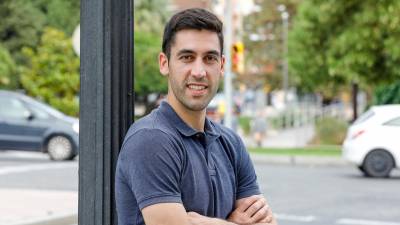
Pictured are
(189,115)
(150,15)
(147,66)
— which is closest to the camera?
(189,115)

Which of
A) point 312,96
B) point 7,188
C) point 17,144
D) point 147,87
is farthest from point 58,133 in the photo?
point 312,96

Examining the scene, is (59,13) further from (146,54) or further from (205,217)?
(205,217)

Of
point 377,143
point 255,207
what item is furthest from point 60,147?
point 255,207

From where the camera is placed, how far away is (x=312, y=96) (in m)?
83.2

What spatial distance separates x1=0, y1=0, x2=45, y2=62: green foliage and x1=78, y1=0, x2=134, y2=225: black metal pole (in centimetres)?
5186

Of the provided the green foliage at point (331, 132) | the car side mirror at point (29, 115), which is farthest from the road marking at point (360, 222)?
the green foliage at point (331, 132)

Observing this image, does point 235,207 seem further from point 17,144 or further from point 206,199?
point 17,144

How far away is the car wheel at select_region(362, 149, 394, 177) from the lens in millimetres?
17281

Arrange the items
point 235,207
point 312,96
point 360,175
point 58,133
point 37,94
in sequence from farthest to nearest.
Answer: point 312,96, point 37,94, point 58,133, point 360,175, point 235,207

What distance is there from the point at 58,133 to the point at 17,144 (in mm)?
1093

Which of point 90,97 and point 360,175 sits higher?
point 90,97

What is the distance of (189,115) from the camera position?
2.80 metres

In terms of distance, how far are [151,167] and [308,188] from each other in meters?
12.4

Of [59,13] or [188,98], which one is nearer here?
[188,98]
